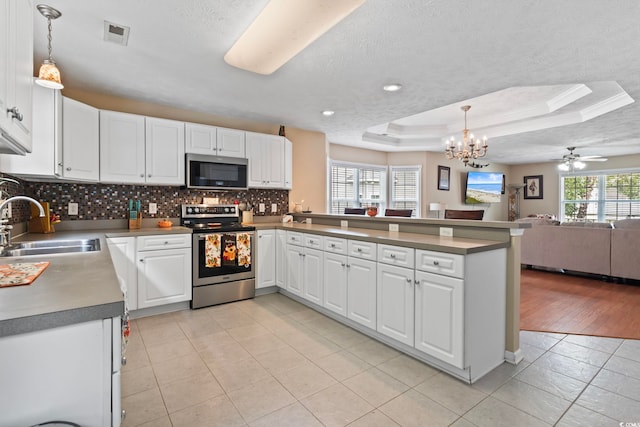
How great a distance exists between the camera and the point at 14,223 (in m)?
2.59

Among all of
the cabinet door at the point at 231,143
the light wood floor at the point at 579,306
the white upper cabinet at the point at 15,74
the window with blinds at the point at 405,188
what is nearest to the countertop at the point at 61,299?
the white upper cabinet at the point at 15,74

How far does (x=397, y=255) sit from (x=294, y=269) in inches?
62.9

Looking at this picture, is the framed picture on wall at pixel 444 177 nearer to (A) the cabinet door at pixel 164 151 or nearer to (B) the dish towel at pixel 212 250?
(B) the dish towel at pixel 212 250

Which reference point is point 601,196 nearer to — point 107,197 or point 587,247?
point 587,247

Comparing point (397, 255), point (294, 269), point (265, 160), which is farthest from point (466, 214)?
point (265, 160)

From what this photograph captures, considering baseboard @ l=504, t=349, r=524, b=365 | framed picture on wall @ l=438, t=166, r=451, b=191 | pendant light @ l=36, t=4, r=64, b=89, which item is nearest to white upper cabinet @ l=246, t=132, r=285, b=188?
pendant light @ l=36, t=4, r=64, b=89

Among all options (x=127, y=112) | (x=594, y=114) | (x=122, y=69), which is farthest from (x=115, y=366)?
(x=594, y=114)

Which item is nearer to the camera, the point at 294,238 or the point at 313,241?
the point at 313,241

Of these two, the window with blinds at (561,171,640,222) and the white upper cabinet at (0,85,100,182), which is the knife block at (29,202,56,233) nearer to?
the white upper cabinet at (0,85,100,182)

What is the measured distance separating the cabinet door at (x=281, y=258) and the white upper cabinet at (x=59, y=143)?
201 cm

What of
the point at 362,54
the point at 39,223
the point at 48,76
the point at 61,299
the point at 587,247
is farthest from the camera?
the point at 587,247

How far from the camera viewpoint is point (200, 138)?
3824 mm

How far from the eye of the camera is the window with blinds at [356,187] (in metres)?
6.33

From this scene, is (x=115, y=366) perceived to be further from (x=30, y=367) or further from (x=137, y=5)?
(x=137, y=5)
